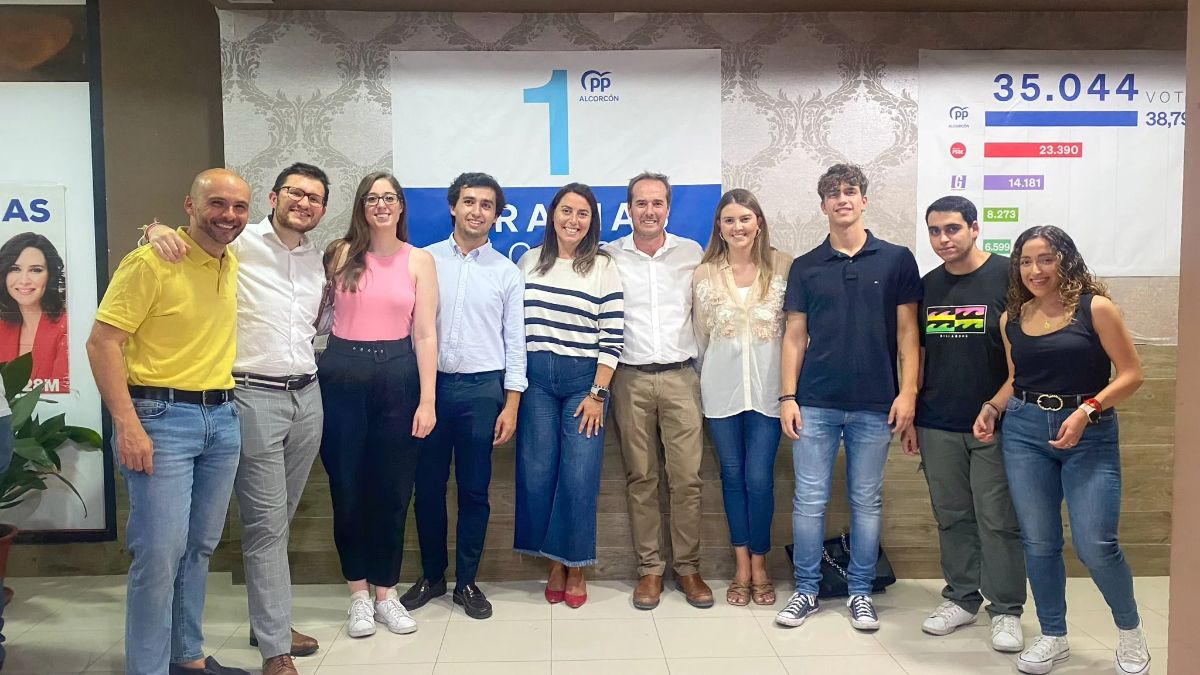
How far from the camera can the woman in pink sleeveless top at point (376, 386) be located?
2.90 meters

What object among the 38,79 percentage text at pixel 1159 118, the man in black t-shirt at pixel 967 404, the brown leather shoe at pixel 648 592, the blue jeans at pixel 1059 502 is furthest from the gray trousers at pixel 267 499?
the 38,79 percentage text at pixel 1159 118

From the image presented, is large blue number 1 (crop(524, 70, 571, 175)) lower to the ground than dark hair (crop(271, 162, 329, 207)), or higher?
higher

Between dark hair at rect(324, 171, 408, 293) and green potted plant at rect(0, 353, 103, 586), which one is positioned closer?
dark hair at rect(324, 171, 408, 293)

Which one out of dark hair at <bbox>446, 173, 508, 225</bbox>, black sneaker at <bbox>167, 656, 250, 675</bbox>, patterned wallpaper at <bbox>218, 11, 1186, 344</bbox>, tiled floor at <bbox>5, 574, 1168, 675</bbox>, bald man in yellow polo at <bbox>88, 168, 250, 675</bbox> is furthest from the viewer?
patterned wallpaper at <bbox>218, 11, 1186, 344</bbox>

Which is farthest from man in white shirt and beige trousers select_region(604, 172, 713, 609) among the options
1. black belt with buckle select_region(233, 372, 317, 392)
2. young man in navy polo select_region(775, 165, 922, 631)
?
black belt with buckle select_region(233, 372, 317, 392)

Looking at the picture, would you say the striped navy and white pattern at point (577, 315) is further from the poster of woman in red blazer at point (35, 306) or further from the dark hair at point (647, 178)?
the poster of woman in red blazer at point (35, 306)

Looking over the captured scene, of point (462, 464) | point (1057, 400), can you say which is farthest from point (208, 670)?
point (1057, 400)

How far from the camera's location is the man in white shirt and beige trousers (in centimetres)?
332

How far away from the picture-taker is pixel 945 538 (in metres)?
3.16

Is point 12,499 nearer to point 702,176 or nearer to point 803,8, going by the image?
point 702,176

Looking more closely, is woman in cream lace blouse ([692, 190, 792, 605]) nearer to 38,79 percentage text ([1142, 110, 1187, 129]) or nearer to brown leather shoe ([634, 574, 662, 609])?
brown leather shoe ([634, 574, 662, 609])

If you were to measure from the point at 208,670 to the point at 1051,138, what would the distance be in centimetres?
405

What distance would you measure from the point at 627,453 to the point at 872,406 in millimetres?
1024

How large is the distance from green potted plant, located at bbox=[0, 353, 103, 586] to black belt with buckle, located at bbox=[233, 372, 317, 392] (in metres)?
1.25
